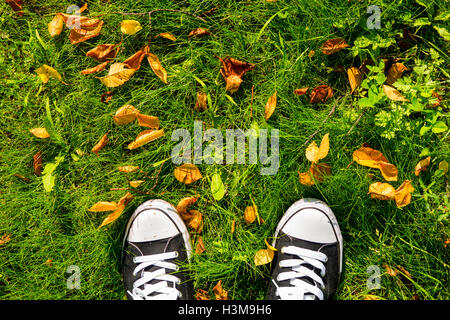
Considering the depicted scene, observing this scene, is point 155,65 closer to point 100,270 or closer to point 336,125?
point 336,125

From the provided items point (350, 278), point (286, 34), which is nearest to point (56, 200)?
point (286, 34)

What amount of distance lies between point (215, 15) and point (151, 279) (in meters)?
1.58

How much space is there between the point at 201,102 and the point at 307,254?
1064mm

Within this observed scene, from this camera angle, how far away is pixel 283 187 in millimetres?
1686

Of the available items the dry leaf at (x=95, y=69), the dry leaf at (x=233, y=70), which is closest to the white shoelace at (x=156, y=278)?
the dry leaf at (x=233, y=70)

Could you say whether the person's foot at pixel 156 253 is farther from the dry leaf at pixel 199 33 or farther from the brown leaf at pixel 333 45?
the brown leaf at pixel 333 45

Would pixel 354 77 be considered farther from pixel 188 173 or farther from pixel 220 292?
pixel 220 292

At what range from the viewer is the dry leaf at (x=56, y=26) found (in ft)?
5.80

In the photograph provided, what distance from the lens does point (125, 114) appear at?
5.60ft

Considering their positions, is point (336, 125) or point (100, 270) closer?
point (336, 125)

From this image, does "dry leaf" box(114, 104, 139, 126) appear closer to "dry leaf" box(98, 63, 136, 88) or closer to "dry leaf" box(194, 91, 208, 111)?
"dry leaf" box(98, 63, 136, 88)

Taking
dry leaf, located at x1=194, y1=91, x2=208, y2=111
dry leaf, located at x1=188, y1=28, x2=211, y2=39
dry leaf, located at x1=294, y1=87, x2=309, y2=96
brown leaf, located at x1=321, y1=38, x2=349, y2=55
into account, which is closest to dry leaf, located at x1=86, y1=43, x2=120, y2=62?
dry leaf, located at x1=188, y1=28, x2=211, y2=39

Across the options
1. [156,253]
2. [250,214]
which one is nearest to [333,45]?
[250,214]
